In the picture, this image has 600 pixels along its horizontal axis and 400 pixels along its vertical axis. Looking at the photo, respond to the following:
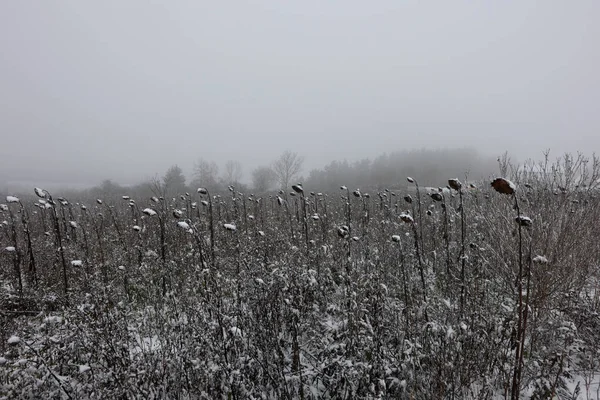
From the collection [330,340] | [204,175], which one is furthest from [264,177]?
[330,340]

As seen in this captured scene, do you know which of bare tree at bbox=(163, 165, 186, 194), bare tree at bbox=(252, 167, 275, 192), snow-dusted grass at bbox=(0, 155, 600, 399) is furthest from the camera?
bare tree at bbox=(252, 167, 275, 192)

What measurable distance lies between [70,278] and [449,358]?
947 cm

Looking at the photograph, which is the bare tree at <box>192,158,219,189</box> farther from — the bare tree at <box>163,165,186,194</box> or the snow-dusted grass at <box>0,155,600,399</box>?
the snow-dusted grass at <box>0,155,600,399</box>

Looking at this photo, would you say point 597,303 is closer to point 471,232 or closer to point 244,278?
point 471,232

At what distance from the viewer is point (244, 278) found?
203 inches

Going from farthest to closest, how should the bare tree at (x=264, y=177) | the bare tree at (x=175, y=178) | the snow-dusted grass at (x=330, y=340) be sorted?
the bare tree at (x=264, y=177)
the bare tree at (x=175, y=178)
the snow-dusted grass at (x=330, y=340)

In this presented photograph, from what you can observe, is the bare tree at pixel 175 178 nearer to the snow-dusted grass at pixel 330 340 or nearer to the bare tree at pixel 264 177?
the bare tree at pixel 264 177

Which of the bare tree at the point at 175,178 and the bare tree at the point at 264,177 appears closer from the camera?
the bare tree at the point at 175,178

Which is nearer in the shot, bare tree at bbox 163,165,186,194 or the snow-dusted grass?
the snow-dusted grass

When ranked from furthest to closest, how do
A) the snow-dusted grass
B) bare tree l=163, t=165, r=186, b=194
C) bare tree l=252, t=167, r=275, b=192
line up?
bare tree l=252, t=167, r=275, b=192
bare tree l=163, t=165, r=186, b=194
the snow-dusted grass

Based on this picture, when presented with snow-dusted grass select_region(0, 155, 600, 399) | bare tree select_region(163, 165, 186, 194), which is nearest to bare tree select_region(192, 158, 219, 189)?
bare tree select_region(163, 165, 186, 194)

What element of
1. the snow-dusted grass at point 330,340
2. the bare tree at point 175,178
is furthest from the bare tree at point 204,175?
the snow-dusted grass at point 330,340

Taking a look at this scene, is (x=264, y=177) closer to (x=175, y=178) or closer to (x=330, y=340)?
(x=175, y=178)

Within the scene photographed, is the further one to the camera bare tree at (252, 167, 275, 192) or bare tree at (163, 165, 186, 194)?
bare tree at (252, 167, 275, 192)
